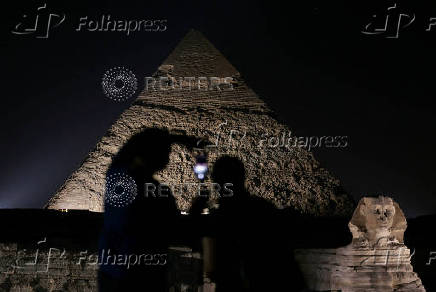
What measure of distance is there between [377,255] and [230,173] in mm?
13234

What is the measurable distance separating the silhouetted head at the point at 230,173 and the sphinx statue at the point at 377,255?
38.4 feet

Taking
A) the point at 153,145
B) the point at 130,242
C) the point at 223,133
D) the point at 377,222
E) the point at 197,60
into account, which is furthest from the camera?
the point at 197,60

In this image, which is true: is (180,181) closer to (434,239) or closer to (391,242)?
(434,239)

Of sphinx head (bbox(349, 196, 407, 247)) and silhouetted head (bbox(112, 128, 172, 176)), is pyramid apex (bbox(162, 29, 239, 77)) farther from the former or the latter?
sphinx head (bbox(349, 196, 407, 247))

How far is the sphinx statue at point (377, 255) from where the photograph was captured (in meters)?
4.99

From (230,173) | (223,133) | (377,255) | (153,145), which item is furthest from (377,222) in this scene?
(223,133)

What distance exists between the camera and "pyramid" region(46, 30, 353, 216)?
21.8 metres

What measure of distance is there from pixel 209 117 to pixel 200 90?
1.33m

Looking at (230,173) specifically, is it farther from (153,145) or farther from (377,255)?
(377,255)

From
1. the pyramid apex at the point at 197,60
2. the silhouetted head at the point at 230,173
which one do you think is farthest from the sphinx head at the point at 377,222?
the pyramid apex at the point at 197,60

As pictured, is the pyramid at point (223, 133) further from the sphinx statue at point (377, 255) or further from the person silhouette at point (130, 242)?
the sphinx statue at point (377, 255)

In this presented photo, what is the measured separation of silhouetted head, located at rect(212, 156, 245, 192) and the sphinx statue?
11.7 m

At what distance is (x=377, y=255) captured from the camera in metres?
5.11

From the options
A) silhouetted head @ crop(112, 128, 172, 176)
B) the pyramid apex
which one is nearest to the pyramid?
the pyramid apex
